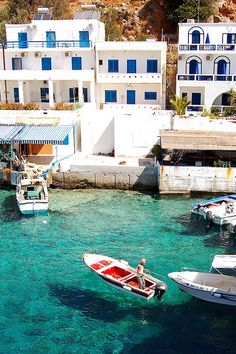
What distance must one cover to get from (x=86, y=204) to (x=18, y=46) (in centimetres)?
2130

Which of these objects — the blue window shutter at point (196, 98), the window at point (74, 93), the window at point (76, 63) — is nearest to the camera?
the blue window shutter at point (196, 98)

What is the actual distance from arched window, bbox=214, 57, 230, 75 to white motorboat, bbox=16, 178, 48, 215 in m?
21.1

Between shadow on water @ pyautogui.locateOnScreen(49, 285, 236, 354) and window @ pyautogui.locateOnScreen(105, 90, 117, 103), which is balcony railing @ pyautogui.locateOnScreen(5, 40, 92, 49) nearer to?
window @ pyautogui.locateOnScreen(105, 90, 117, 103)

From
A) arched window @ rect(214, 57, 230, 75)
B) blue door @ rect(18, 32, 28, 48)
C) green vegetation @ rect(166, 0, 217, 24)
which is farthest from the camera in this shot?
green vegetation @ rect(166, 0, 217, 24)

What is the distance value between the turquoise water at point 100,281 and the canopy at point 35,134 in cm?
442

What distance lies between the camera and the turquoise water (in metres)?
17.3

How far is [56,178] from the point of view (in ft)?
113

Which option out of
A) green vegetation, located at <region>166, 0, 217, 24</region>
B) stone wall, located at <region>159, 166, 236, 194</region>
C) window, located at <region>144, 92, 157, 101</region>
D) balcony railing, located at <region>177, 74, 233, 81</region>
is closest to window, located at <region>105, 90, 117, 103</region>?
window, located at <region>144, 92, 157, 101</region>

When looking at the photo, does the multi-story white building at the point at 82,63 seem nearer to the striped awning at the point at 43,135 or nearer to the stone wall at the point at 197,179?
the striped awning at the point at 43,135

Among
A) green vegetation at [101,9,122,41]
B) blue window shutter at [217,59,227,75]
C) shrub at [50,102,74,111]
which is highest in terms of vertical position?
green vegetation at [101,9,122,41]

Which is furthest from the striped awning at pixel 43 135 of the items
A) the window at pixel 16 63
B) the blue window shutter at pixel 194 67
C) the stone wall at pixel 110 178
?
the blue window shutter at pixel 194 67

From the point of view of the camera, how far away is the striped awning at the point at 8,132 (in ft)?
112

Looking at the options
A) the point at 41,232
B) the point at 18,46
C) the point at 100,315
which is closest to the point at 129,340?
the point at 100,315

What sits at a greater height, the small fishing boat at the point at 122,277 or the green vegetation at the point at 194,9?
the green vegetation at the point at 194,9
